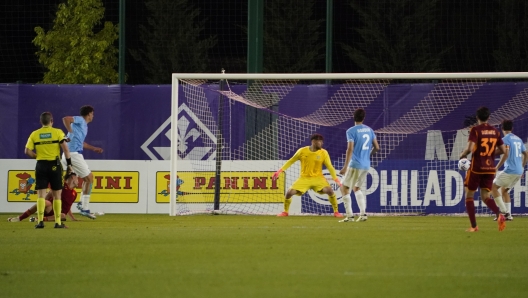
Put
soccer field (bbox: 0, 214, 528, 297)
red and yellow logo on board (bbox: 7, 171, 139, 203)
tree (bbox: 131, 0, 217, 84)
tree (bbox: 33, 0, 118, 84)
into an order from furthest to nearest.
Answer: tree (bbox: 33, 0, 118, 84)
tree (bbox: 131, 0, 217, 84)
red and yellow logo on board (bbox: 7, 171, 139, 203)
soccer field (bbox: 0, 214, 528, 297)

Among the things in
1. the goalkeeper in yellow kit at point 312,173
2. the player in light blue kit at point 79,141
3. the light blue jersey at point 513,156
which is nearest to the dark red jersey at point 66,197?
the player in light blue kit at point 79,141

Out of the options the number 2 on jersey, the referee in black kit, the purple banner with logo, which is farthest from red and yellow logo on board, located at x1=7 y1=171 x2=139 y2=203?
the referee in black kit

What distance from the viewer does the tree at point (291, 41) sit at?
28531 millimetres

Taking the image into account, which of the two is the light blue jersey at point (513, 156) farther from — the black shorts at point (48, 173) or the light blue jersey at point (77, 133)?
the black shorts at point (48, 173)

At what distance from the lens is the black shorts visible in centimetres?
1546

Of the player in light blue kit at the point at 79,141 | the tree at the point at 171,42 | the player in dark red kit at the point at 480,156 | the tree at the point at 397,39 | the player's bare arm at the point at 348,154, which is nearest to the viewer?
the player in dark red kit at the point at 480,156

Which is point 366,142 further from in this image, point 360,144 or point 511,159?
point 511,159

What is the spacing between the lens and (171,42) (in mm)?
34719

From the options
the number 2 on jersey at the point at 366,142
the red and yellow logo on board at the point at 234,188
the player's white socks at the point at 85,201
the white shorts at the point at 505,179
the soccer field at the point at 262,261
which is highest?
the number 2 on jersey at the point at 366,142

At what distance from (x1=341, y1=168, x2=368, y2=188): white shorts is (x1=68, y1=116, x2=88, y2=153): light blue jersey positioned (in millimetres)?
5183

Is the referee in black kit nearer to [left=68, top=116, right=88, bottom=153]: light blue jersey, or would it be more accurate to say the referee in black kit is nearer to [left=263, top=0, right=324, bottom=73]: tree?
[left=68, top=116, right=88, bottom=153]: light blue jersey

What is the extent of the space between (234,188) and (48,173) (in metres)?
6.63

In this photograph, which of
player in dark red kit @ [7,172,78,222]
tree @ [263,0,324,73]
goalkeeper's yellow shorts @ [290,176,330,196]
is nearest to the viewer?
player in dark red kit @ [7,172,78,222]

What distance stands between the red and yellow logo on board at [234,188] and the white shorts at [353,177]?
3.57m
